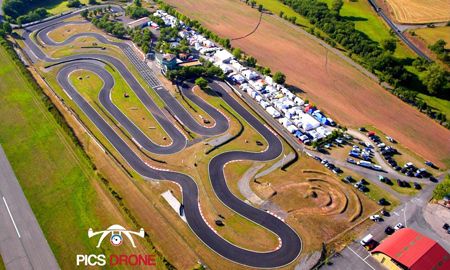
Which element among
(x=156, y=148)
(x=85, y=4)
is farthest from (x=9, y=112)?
(x=85, y=4)

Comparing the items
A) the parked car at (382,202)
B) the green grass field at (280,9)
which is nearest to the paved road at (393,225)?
the parked car at (382,202)

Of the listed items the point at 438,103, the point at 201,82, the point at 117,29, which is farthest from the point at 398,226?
the point at 117,29

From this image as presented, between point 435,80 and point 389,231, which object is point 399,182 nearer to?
point 389,231

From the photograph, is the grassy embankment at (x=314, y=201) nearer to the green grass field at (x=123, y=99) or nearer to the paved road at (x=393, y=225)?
the paved road at (x=393, y=225)

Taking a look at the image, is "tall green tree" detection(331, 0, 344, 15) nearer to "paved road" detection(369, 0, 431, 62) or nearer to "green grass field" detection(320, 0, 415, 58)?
"green grass field" detection(320, 0, 415, 58)

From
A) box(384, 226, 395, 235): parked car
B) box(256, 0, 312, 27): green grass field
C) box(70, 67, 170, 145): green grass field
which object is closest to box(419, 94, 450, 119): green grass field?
box(384, 226, 395, 235): parked car
